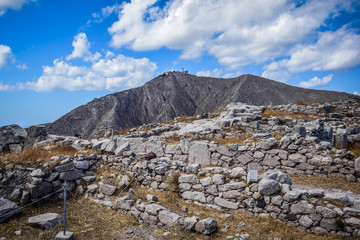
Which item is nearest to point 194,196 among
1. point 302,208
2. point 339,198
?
point 302,208

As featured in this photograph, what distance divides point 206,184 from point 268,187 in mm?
1568

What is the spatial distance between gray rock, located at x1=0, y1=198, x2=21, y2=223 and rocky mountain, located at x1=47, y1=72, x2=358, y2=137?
27364mm

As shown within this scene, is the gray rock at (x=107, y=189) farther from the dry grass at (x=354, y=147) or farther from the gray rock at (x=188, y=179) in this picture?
the dry grass at (x=354, y=147)

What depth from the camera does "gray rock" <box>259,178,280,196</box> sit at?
4875 mm

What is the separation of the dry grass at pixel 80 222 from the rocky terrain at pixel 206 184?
186mm

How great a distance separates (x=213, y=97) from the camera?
41406 millimetres

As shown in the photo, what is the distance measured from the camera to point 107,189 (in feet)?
20.9

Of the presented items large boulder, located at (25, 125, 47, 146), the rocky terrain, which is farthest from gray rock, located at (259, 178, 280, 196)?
large boulder, located at (25, 125, 47, 146)

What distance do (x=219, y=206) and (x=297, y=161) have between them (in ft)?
13.6

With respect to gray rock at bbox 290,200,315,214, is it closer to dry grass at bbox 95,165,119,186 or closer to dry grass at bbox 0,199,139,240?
dry grass at bbox 0,199,139,240

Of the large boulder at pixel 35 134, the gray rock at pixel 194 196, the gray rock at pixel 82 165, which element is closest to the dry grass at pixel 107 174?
the gray rock at pixel 82 165

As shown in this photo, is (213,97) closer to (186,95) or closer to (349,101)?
(186,95)

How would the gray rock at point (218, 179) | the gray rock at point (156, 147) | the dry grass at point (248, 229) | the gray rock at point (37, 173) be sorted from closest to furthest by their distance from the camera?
the dry grass at point (248, 229) < the gray rock at point (218, 179) < the gray rock at point (37, 173) < the gray rock at point (156, 147)

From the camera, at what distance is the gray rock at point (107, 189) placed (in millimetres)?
6309
